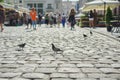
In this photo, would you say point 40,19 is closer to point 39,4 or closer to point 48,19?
point 48,19

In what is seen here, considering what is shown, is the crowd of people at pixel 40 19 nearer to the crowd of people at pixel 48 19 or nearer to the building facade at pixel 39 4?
the crowd of people at pixel 48 19

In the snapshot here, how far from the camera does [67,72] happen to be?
641cm

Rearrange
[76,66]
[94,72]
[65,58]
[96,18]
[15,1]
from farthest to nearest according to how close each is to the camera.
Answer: [15,1] → [96,18] → [65,58] → [76,66] → [94,72]

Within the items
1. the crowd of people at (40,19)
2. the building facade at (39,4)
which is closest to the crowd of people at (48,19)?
the crowd of people at (40,19)

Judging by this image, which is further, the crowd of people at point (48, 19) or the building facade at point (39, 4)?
the building facade at point (39, 4)

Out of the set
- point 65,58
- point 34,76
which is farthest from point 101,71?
point 65,58

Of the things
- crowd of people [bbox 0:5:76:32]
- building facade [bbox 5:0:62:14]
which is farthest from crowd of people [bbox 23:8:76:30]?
building facade [bbox 5:0:62:14]

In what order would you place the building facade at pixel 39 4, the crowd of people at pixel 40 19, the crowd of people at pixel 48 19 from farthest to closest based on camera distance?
the building facade at pixel 39 4 < the crowd of people at pixel 48 19 < the crowd of people at pixel 40 19

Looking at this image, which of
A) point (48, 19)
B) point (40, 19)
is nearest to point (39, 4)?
point (40, 19)

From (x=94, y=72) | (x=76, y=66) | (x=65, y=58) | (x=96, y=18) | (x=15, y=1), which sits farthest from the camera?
(x=15, y=1)

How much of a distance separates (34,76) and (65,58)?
2.61 metres

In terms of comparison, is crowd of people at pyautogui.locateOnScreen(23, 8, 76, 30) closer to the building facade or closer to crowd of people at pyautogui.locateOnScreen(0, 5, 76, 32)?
crowd of people at pyautogui.locateOnScreen(0, 5, 76, 32)

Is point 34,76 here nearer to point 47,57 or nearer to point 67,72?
point 67,72

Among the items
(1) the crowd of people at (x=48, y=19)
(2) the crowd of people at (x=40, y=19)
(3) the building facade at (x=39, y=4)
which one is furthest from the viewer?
(3) the building facade at (x=39, y=4)
